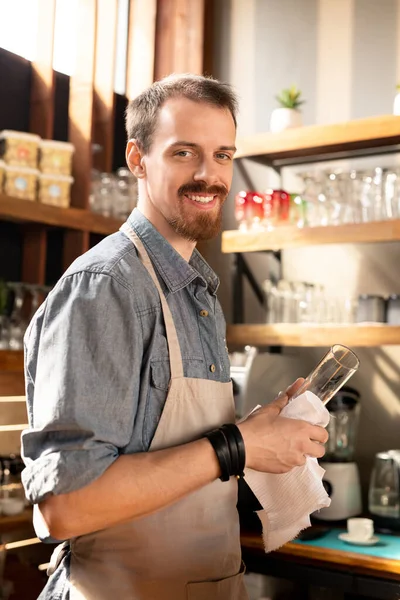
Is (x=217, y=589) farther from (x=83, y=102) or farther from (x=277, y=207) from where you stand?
(x=83, y=102)

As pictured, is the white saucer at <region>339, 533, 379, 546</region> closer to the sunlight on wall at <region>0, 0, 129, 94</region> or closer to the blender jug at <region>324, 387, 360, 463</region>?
the blender jug at <region>324, 387, 360, 463</region>

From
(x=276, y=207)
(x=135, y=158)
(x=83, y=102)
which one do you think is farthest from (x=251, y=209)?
(x=135, y=158)

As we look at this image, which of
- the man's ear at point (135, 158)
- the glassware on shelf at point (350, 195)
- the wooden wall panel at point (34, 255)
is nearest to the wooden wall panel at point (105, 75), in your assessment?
the wooden wall panel at point (34, 255)

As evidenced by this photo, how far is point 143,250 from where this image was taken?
146 centimetres

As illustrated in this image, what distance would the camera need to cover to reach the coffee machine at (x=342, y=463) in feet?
10.2

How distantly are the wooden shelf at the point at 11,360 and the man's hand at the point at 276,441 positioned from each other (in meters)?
1.79

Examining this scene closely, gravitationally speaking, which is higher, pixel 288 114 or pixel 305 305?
pixel 288 114

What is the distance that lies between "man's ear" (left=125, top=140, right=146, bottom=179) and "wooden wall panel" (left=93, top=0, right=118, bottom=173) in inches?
86.3

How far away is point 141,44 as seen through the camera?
13.4 feet

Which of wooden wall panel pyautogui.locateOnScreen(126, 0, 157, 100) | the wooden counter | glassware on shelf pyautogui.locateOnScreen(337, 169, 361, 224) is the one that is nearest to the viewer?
the wooden counter

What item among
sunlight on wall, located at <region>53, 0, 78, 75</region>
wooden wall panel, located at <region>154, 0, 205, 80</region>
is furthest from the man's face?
wooden wall panel, located at <region>154, 0, 205, 80</region>

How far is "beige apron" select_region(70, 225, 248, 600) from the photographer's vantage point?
1.37m

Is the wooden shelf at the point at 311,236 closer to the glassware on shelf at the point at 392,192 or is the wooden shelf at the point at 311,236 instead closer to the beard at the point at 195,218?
the glassware on shelf at the point at 392,192

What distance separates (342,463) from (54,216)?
5.16ft
